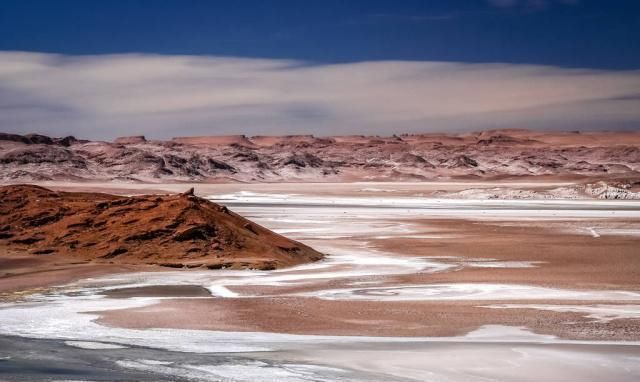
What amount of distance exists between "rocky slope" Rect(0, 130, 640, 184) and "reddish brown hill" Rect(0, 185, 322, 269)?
95.6 meters

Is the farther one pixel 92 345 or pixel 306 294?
pixel 306 294

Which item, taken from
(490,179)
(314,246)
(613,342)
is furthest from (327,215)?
(490,179)

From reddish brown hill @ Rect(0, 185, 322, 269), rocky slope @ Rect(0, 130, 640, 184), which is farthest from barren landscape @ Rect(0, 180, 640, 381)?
rocky slope @ Rect(0, 130, 640, 184)

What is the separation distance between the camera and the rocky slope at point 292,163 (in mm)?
132750

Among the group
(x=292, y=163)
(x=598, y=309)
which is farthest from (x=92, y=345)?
(x=292, y=163)

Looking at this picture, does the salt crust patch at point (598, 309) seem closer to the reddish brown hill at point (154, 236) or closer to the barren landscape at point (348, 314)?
the barren landscape at point (348, 314)

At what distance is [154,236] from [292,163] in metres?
130

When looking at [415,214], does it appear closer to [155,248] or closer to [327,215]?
[327,215]

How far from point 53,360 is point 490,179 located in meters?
125

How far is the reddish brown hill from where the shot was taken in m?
23.7

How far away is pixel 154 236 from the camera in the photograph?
24.7m

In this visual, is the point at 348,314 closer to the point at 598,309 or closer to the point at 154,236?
the point at 598,309

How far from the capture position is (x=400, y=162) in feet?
550

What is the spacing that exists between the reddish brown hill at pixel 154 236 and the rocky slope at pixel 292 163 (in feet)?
314
